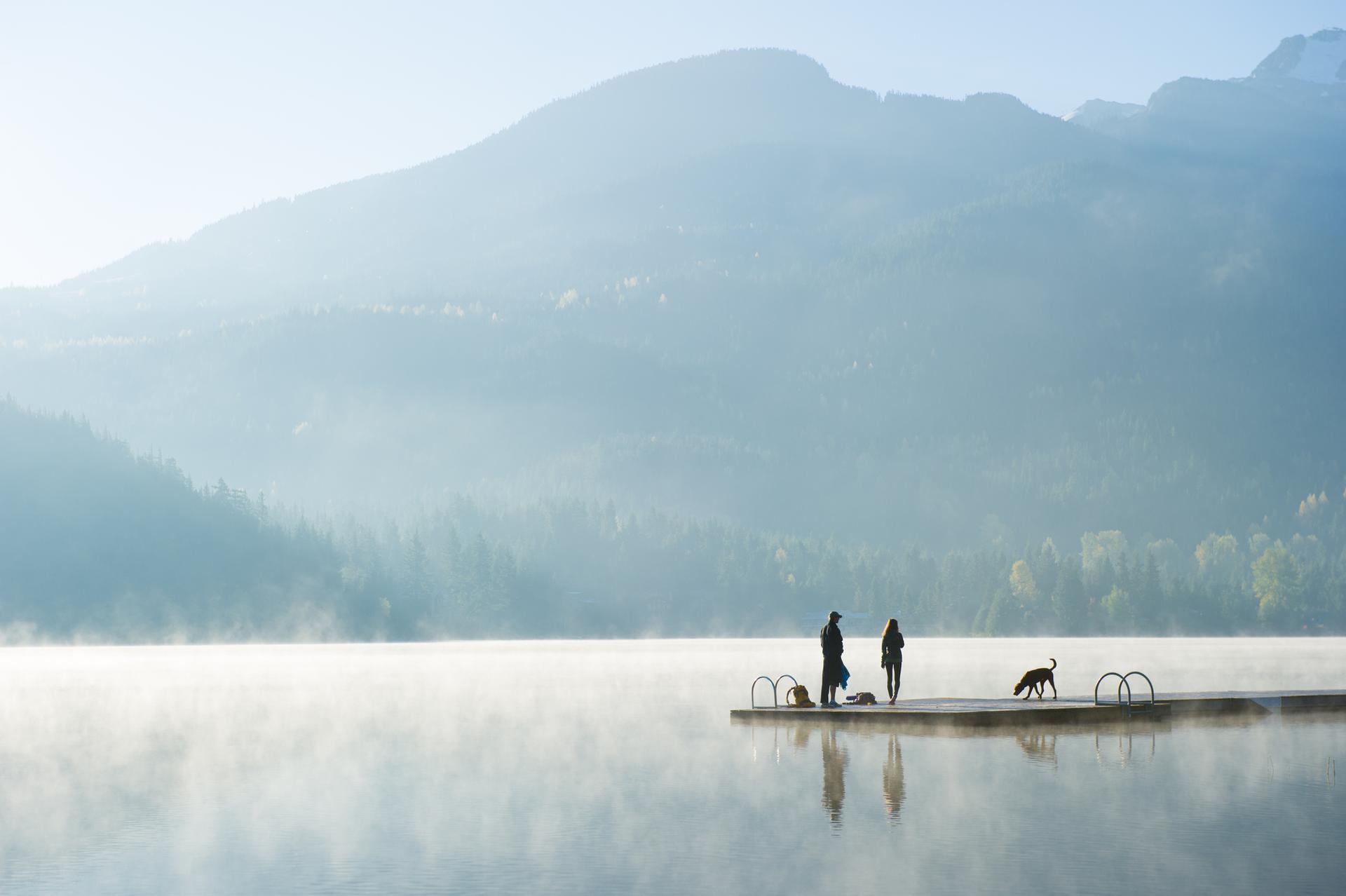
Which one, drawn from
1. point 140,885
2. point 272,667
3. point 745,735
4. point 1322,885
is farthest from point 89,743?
point 272,667

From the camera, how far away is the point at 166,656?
156 meters

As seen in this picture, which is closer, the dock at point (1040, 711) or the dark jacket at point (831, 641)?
the dock at point (1040, 711)

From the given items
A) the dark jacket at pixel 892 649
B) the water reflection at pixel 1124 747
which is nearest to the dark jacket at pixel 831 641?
the dark jacket at pixel 892 649

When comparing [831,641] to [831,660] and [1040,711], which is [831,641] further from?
[1040,711]

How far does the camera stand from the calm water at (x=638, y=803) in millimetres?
23500

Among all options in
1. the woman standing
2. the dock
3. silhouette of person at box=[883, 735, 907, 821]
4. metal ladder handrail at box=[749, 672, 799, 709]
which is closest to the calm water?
silhouette of person at box=[883, 735, 907, 821]

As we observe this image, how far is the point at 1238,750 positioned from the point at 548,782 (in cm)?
1656

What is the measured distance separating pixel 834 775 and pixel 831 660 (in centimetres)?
1576

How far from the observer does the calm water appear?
23.5m

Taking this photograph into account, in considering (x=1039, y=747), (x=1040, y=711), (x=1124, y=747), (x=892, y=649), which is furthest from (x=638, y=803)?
(x=892, y=649)

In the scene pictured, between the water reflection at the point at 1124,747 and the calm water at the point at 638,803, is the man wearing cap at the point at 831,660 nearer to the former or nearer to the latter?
the calm water at the point at 638,803

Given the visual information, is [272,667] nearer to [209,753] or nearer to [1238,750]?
[209,753]

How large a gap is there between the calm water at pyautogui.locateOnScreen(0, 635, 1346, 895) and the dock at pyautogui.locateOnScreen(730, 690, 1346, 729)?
784 millimetres

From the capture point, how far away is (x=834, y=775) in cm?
3584
